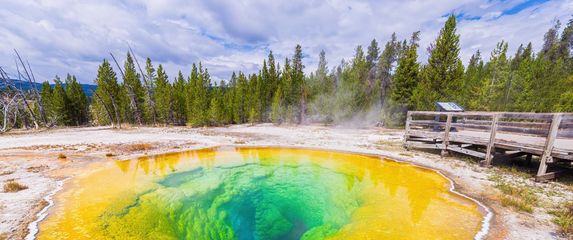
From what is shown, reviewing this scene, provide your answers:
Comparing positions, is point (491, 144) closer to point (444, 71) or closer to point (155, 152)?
point (444, 71)

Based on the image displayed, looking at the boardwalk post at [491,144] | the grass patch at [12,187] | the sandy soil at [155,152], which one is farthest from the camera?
the boardwalk post at [491,144]

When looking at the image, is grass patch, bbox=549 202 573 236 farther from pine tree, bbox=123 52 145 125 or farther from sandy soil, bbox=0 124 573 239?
pine tree, bbox=123 52 145 125

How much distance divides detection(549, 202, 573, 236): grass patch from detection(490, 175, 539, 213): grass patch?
47cm

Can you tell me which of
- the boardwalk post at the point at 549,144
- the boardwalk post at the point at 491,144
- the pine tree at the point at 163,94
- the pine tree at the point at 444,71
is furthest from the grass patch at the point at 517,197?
the pine tree at the point at 163,94

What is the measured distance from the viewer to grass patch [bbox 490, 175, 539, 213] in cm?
630

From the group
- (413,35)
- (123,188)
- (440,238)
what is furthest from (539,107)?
(123,188)

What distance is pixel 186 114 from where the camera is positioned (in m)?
41.1

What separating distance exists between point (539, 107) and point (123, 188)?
147ft

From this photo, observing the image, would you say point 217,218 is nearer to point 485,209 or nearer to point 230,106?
point 485,209

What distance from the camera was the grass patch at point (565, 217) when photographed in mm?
5117

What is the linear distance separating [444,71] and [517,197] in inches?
884

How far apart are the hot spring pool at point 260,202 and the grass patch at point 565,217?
1.50 metres

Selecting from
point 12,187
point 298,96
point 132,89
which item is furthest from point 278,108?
point 12,187

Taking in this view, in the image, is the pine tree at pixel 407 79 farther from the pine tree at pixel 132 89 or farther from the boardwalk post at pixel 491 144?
the pine tree at pixel 132 89
